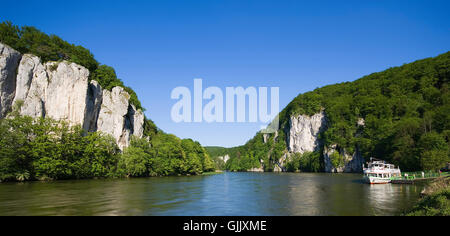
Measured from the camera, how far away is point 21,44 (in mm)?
53812

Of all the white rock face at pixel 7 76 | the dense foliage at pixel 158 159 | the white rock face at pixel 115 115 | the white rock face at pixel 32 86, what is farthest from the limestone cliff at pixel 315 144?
the white rock face at pixel 7 76

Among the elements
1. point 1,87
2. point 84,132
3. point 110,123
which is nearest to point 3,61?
point 1,87

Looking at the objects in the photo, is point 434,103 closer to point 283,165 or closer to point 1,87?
point 283,165

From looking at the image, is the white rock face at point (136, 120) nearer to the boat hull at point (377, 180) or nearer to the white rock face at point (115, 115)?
the white rock face at point (115, 115)

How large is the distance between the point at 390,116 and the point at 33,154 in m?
104

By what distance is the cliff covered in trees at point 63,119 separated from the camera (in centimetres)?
4403

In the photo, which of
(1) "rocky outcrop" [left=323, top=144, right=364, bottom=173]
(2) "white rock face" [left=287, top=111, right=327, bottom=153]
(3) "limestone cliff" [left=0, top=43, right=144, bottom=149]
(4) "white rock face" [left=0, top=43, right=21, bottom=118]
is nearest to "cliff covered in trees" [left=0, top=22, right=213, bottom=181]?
(4) "white rock face" [left=0, top=43, right=21, bottom=118]

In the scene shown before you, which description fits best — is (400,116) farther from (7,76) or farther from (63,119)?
(7,76)

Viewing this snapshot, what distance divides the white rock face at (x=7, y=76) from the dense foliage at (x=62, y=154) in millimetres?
2846

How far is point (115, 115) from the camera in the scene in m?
69.2

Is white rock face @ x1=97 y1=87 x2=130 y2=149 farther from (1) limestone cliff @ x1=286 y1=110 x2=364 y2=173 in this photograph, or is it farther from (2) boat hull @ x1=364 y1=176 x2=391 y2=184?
(1) limestone cliff @ x1=286 y1=110 x2=364 y2=173

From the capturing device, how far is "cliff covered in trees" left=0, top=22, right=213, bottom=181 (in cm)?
4403

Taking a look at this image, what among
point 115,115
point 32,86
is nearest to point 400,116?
point 115,115

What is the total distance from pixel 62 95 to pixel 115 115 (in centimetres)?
1477
